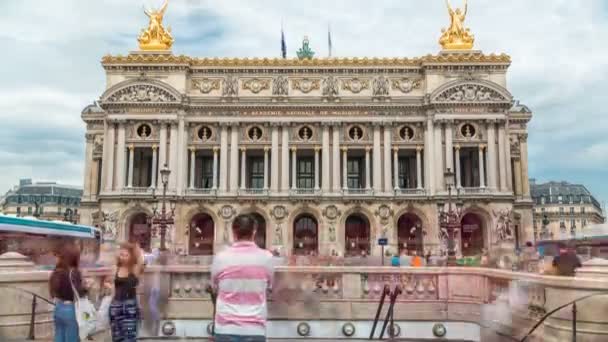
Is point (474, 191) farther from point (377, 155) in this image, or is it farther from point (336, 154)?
point (336, 154)

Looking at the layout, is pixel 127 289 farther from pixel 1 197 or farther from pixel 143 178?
pixel 1 197

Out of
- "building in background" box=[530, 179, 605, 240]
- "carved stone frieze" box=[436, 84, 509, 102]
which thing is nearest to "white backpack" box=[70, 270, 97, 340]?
"carved stone frieze" box=[436, 84, 509, 102]

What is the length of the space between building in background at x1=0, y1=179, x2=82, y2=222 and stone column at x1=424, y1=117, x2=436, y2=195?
2958 inches

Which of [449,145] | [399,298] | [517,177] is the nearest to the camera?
[399,298]

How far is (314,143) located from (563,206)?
76.3 m

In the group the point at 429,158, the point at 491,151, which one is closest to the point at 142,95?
the point at 429,158

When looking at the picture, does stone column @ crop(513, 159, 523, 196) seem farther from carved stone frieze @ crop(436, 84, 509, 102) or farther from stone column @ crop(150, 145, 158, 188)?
stone column @ crop(150, 145, 158, 188)

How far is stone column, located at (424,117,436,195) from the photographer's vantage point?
5356 centimetres

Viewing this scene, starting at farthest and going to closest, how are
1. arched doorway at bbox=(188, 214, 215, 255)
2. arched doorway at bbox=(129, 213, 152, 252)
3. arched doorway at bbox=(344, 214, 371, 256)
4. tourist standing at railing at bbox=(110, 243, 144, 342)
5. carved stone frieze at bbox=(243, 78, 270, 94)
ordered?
carved stone frieze at bbox=(243, 78, 270, 94) < arched doorway at bbox=(188, 214, 215, 255) < arched doorway at bbox=(344, 214, 371, 256) < arched doorway at bbox=(129, 213, 152, 252) < tourist standing at railing at bbox=(110, 243, 144, 342)

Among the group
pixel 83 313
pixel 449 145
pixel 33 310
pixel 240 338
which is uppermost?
pixel 449 145

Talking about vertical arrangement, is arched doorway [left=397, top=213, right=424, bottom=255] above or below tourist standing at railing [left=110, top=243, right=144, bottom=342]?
above

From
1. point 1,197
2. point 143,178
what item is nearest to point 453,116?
point 143,178

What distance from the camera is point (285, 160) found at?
54.8 meters

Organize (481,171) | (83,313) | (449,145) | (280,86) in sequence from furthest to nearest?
(280,86) → (481,171) → (449,145) → (83,313)
